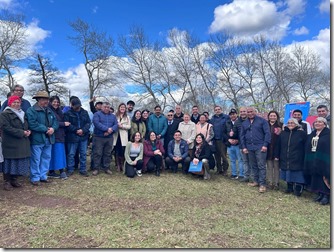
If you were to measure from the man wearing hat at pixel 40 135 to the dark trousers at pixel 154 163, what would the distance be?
2.39 m

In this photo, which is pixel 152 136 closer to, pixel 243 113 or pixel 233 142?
pixel 233 142

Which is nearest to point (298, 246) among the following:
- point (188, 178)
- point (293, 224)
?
point (293, 224)

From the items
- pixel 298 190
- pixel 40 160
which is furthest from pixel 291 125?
pixel 40 160

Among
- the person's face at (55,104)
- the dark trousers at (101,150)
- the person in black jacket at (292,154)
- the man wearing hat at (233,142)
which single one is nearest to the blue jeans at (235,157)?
the man wearing hat at (233,142)

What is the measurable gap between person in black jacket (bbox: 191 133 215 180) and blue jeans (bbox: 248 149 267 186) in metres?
1.08

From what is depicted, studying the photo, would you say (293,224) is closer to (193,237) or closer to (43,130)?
(193,237)

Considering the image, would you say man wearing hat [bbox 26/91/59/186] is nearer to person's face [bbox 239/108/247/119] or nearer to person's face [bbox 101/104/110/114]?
person's face [bbox 101/104/110/114]

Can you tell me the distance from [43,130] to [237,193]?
13.6ft

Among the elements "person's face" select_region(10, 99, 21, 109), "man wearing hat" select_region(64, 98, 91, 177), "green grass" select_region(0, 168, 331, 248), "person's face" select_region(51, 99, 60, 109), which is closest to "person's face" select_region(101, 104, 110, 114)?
"man wearing hat" select_region(64, 98, 91, 177)

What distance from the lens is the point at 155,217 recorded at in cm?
416

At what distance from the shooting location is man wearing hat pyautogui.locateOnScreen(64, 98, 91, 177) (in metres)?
6.22

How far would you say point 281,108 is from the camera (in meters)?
28.5

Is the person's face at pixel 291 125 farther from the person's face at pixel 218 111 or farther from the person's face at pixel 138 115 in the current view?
the person's face at pixel 138 115

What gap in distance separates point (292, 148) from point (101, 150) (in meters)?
4.32
